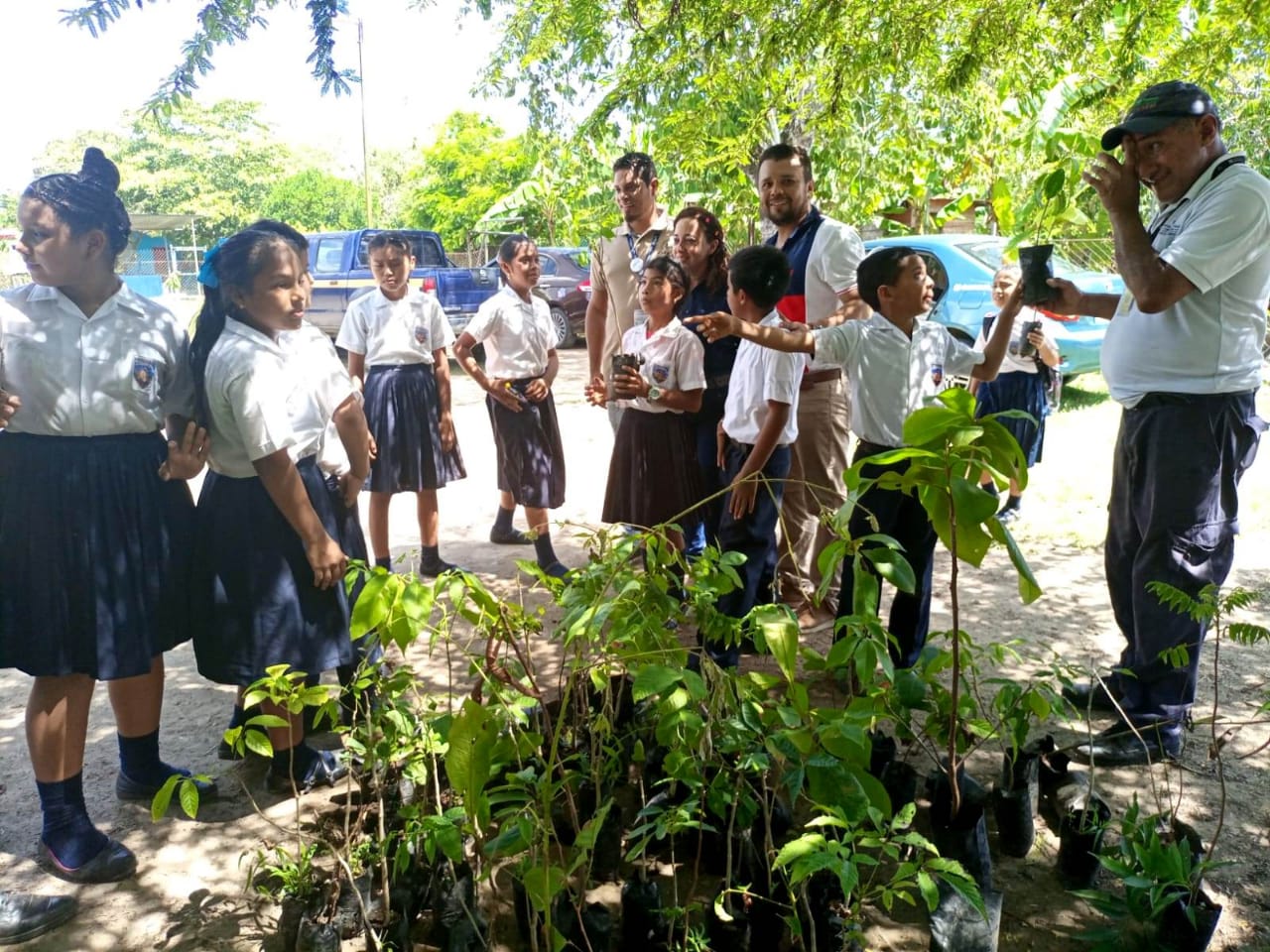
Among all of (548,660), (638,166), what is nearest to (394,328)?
(638,166)

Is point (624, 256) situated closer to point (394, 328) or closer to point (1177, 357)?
point (394, 328)

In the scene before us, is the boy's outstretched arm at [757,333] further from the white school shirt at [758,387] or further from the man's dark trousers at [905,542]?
the man's dark trousers at [905,542]

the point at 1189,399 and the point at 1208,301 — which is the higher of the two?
the point at 1208,301

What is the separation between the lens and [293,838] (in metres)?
2.49

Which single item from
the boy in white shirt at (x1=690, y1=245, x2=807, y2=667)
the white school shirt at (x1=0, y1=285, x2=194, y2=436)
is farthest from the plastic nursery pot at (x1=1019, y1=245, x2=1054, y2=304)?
the white school shirt at (x1=0, y1=285, x2=194, y2=436)

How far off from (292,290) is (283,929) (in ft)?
5.10

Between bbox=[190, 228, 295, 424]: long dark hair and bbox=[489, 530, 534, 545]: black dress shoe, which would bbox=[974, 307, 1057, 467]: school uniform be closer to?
bbox=[489, 530, 534, 545]: black dress shoe

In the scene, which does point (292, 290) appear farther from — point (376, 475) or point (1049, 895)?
point (1049, 895)

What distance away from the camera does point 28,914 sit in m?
2.15

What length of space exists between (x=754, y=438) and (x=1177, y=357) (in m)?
1.28

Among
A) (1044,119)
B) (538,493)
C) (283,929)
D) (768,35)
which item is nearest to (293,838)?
(283,929)

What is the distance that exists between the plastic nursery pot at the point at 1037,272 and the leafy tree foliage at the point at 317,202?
34.4 metres

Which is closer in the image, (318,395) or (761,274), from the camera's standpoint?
(318,395)

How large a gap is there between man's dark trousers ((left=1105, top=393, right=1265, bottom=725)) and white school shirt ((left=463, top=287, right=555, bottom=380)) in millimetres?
2659
